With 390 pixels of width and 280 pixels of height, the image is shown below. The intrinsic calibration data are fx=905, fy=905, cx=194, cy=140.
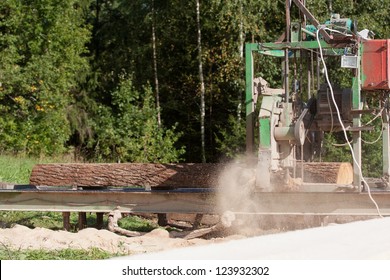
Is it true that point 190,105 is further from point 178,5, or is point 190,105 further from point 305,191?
point 305,191

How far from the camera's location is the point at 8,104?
31.5 metres

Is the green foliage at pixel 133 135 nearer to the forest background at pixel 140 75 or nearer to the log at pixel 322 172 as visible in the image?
the forest background at pixel 140 75

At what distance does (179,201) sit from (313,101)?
8.28 ft

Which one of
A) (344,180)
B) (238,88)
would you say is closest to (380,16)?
(238,88)

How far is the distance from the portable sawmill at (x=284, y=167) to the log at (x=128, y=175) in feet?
0.05

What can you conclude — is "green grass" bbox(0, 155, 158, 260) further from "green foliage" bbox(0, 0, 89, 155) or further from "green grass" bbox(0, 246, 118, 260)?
"green foliage" bbox(0, 0, 89, 155)

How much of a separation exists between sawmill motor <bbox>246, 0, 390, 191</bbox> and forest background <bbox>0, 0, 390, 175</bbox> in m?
11.7

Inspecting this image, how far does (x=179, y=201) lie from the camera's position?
524 inches

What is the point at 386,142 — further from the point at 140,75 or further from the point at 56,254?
the point at 140,75

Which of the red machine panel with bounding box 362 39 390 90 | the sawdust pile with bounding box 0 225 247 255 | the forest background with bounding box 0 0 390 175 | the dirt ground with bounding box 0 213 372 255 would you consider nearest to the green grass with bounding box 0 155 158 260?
the sawdust pile with bounding box 0 225 247 255

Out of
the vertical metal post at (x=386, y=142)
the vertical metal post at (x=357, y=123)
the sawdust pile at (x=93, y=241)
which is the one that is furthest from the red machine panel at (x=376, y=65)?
the sawdust pile at (x=93, y=241)

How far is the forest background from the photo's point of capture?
29.0m

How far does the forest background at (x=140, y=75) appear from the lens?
29016mm

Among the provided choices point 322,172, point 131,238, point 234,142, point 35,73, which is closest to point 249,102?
point 322,172
